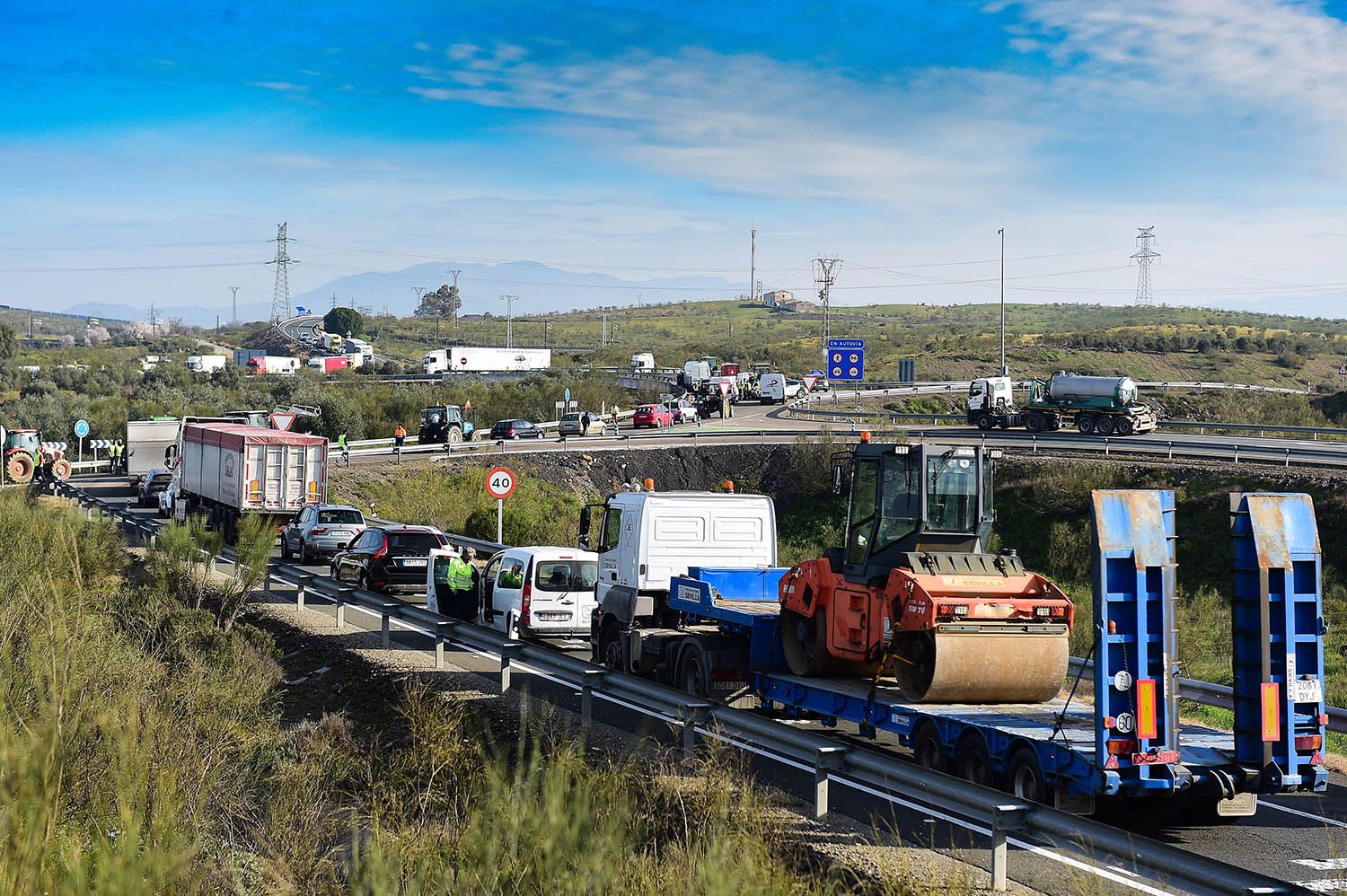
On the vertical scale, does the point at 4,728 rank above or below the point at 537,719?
above

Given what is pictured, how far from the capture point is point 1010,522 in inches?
1742

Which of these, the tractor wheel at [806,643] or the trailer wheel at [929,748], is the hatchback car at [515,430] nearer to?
the tractor wheel at [806,643]

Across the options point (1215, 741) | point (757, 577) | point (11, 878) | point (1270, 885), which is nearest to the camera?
point (11, 878)

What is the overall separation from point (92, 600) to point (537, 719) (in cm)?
865

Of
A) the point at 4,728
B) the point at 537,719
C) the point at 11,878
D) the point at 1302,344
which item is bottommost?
the point at 537,719

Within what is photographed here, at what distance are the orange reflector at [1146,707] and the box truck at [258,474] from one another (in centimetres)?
2824

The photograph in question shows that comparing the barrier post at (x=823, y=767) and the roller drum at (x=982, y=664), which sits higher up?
the roller drum at (x=982, y=664)

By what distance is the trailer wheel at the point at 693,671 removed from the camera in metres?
15.1

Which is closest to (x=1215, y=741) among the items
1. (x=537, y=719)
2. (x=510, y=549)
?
(x=537, y=719)

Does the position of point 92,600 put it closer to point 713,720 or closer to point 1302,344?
point 713,720

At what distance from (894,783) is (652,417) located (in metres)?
61.4

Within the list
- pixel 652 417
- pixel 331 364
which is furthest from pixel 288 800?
pixel 331 364

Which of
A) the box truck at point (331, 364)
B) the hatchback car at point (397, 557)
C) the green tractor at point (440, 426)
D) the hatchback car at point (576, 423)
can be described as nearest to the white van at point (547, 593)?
the hatchback car at point (397, 557)

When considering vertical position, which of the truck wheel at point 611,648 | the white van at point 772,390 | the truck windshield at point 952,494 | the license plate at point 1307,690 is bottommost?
the truck wheel at point 611,648
